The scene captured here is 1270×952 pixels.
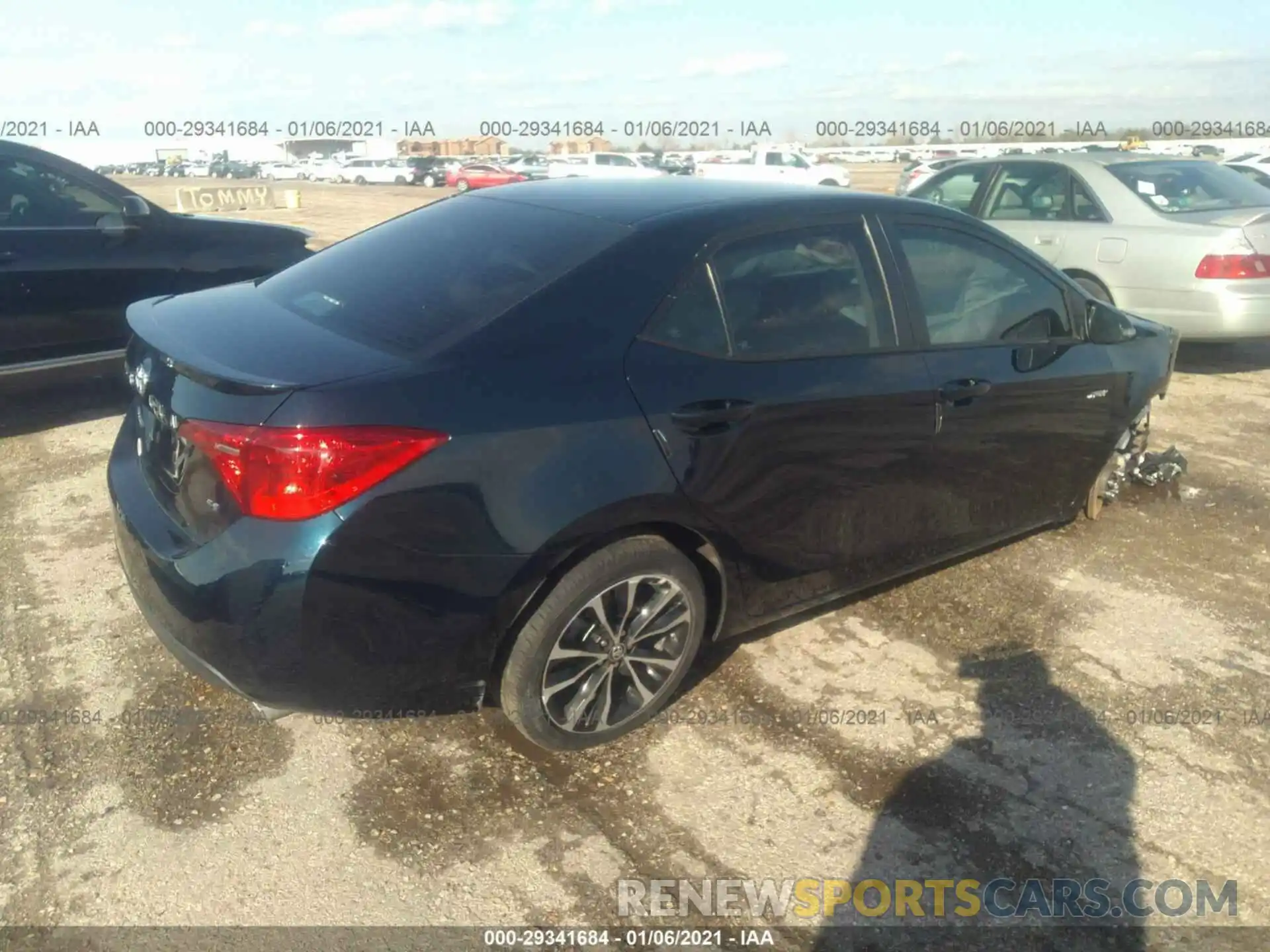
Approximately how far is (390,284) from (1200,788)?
2831mm

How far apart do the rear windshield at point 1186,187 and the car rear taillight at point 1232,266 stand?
0.51 m

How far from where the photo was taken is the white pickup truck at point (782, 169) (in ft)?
92.1

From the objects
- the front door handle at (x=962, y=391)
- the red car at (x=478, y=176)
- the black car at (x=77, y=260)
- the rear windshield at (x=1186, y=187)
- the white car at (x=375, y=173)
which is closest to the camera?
the front door handle at (x=962, y=391)

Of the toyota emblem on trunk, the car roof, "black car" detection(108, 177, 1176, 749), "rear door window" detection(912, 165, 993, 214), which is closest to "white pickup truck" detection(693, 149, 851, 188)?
"rear door window" detection(912, 165, 993, 214)

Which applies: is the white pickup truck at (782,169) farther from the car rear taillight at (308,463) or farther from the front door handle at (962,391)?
the car rear taillight at (308,463)

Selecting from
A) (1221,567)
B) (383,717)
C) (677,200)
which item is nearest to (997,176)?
(1221,567)

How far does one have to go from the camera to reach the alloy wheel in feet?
9.34

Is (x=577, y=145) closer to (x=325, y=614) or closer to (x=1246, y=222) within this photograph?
(x=1246, y=222)

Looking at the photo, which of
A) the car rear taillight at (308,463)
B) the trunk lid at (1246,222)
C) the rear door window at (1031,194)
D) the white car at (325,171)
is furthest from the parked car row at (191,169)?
the car rear taillight at (308,463)

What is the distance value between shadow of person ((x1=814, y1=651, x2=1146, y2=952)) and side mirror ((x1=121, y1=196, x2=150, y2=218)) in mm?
5521

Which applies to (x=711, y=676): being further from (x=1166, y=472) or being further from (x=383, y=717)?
(x=1166, y=472)

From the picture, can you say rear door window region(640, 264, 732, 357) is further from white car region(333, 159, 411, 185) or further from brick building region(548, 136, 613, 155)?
brick building region(548, 136, 613, 155)
